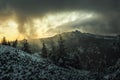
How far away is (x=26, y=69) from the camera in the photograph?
58438 millimetres

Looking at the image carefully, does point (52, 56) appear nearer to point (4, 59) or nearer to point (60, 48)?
point (60, 48)

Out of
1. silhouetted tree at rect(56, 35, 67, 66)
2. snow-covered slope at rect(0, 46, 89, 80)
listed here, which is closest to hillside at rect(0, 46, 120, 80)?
snow-covered slope at rect(0, 46, 89, 80)

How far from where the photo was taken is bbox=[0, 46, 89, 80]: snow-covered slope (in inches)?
2165

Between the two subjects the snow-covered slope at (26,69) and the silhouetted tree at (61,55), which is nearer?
the snow-covered slope at (26,69)

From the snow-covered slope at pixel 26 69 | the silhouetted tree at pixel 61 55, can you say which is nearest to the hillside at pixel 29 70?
the snow-covered slope at pixel 26 69

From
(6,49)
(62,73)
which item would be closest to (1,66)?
(6,49)

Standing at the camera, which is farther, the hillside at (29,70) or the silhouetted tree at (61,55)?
the silhouetted tree at (61,55)

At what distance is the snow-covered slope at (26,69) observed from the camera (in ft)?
180

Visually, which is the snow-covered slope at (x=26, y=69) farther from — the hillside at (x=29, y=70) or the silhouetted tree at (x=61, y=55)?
the silhouetted tree at (x=61, y=55)

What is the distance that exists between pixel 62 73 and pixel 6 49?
16.8 metres

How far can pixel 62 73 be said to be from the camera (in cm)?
5838

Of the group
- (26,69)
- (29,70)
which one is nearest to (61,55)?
(26,69)

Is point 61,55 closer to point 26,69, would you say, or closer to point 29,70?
point 26,69

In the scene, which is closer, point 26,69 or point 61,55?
point 26,69
